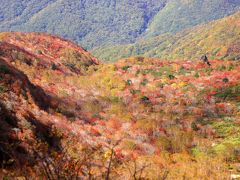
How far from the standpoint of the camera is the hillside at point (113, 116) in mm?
14492

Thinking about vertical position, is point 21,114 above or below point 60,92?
below

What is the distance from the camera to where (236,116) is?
33.2 meters

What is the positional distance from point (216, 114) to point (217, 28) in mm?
174388

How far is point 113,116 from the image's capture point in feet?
108

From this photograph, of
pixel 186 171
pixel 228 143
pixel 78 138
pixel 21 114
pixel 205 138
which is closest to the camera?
pixel 186 171

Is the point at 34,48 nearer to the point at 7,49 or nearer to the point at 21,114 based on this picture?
the point at 7,49

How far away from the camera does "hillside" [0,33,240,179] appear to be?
47.5 feet

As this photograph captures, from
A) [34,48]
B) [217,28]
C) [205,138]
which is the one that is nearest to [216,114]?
[205,138]

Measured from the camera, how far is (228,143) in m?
26.4

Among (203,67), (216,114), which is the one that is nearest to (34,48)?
(203,67)

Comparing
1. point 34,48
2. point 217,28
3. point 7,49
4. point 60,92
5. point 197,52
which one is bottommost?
point 60,92

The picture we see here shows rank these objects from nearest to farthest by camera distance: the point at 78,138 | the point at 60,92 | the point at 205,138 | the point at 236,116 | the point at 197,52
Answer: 1. the point at 78,138
2. the point at 205,138
3. the point at 236,116
4. the point at 60,92
5. the point at 197,52

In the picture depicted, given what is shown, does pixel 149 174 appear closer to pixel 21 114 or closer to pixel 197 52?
pixel 21 114

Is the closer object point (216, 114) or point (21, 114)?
point (21, 114)
